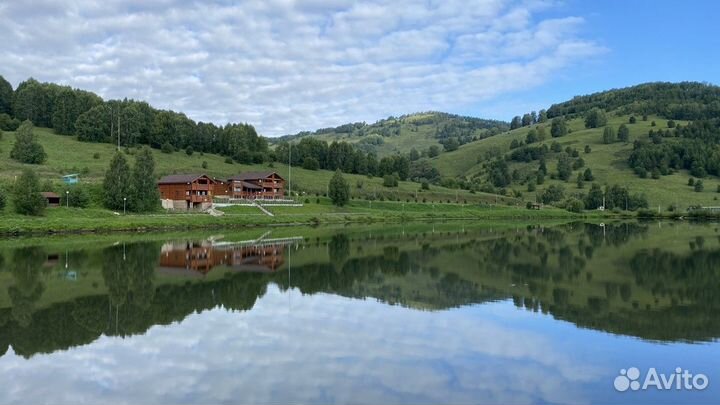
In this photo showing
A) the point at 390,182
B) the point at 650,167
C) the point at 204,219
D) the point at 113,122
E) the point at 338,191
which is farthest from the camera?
the point at 650,167

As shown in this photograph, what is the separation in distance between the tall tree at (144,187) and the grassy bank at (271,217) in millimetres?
3355

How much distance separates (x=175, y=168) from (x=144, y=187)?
36.1 meters

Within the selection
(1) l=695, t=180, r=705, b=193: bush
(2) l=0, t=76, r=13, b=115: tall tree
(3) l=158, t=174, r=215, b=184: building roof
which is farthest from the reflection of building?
(1) l=695, t=180, r=705, b=193: bush

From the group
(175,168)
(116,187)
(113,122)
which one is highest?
(113,122)

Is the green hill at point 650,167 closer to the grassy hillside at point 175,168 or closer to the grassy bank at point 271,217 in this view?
the grassy bank at point 271,217

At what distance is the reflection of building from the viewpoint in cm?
3725

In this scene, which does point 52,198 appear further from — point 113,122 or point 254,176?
point 113,122

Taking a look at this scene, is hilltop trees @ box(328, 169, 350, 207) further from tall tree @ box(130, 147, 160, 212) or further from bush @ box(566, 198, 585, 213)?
bush @ box(566, 198, 585, 213)

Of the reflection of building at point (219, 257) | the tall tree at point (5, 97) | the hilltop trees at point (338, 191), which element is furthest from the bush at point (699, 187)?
the tall tree at point (5, 97)

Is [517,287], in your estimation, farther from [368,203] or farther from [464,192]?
[464,192]

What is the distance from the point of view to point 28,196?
65.8 meters

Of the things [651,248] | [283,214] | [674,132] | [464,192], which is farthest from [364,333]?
[674,132]

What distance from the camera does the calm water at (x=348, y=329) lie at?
1406 cm

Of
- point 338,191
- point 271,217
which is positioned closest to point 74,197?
point 271,217
